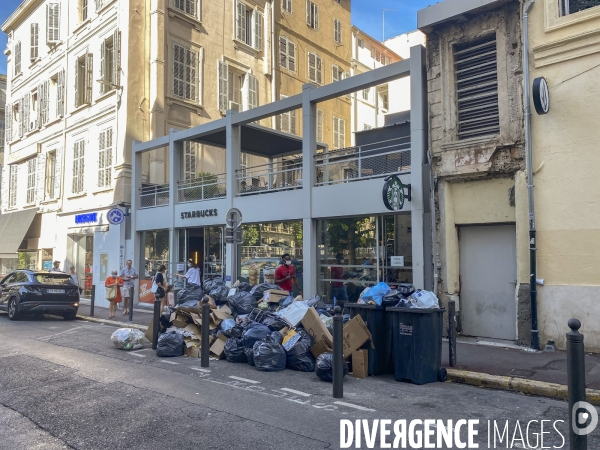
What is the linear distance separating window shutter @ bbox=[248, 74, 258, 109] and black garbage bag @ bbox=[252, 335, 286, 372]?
1686cm

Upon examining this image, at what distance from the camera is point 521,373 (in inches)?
290

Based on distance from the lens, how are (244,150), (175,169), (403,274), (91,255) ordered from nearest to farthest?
1. (403,274)
2. (175,169)
3. (244,150)
4. (91,255)

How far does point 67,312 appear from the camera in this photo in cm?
1445

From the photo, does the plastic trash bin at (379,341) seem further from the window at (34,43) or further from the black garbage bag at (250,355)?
the window at (34,43)

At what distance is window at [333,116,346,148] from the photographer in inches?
1082

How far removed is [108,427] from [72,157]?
64.7 ft

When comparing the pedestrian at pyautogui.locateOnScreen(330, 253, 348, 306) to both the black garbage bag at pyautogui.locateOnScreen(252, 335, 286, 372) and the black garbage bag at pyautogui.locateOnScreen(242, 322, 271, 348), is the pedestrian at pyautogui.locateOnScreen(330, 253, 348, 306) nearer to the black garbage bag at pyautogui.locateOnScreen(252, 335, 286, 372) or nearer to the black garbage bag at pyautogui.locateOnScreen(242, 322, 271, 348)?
the black garbage bag at pyautogui.locateOnScreen(242, 322, 271, 348)

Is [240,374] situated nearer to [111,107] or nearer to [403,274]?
[403,274]

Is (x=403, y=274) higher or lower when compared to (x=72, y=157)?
lower

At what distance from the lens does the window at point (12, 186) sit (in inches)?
1080

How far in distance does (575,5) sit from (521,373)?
22.5 feet

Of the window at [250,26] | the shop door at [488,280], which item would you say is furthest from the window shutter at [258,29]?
the shop door at [488,280]

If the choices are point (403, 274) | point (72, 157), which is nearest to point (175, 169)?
point (72, 157)

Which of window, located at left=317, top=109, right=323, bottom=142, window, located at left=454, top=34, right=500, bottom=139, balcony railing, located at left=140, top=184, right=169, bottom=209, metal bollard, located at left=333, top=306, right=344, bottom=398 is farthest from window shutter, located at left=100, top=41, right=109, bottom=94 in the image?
metal bollard, located at left=333, top=306, right=344, bottom=398
